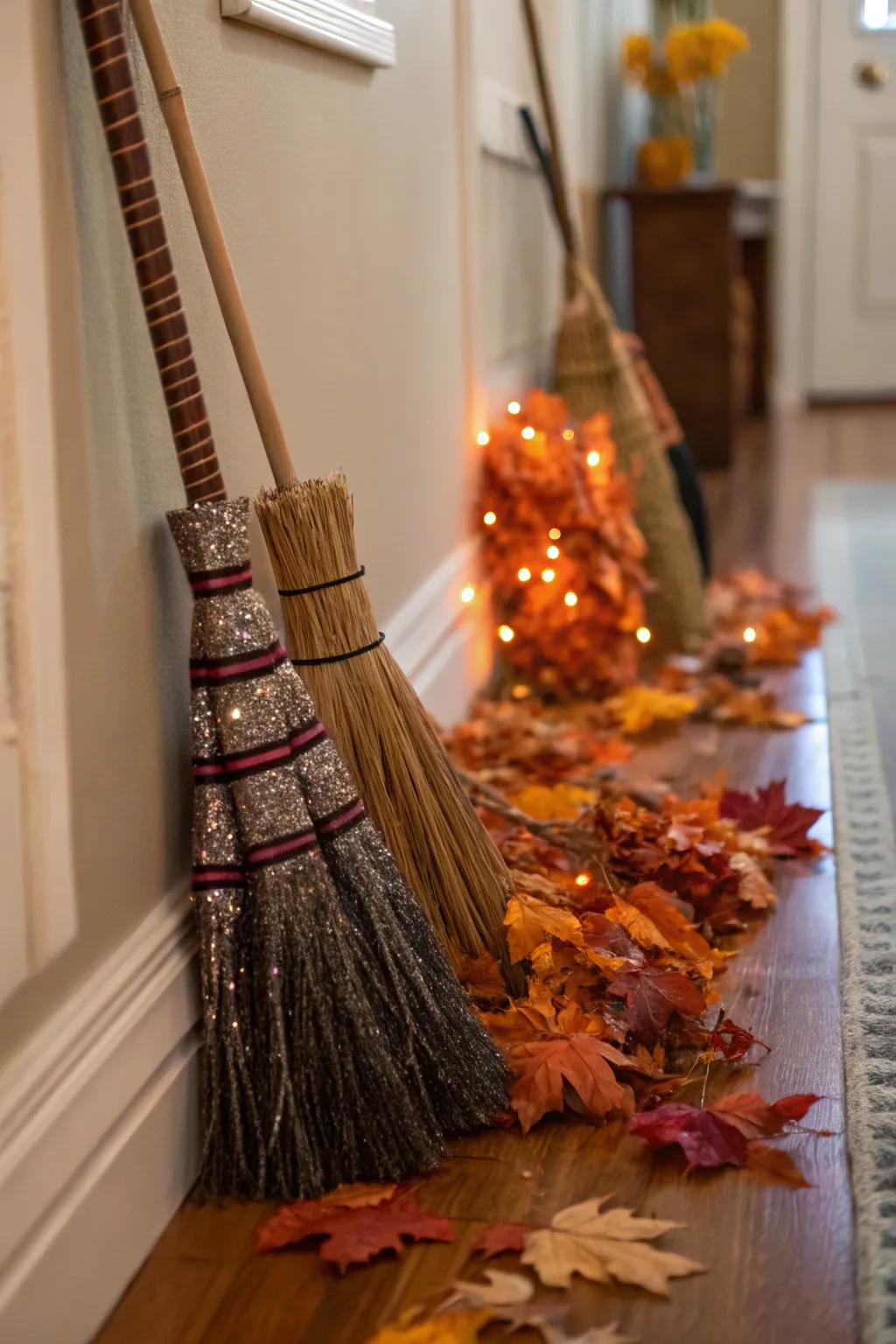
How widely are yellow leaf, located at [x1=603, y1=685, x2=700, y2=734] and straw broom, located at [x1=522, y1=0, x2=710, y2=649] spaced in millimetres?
336

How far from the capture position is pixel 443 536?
85.7 inches

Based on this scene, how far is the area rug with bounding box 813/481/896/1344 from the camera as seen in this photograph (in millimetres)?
1030

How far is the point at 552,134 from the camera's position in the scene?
2678 millimetres

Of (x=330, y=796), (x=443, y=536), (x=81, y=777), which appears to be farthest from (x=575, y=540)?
(x=81, y=777)

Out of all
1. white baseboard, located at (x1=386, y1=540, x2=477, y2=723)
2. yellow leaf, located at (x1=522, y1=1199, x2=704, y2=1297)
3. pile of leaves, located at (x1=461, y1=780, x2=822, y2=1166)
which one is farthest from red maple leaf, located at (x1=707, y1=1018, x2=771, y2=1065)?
white baseboard, located at (x1=386, y1=540, x2=477, y2=723)

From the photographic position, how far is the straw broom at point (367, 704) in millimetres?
1234

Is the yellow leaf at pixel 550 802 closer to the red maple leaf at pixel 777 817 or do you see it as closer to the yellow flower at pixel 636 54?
the red maple leaf at pixel 777 817

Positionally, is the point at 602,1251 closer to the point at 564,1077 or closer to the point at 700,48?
the point at 564,1077

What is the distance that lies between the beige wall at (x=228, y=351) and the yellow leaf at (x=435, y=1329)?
297mm

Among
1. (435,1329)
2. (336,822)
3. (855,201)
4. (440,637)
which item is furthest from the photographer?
(855,201)

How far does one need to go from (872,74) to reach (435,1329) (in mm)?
5430

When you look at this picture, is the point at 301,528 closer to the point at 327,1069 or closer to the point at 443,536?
the point at 327,1069

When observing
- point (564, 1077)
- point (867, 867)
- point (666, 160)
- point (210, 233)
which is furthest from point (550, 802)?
point (666, 160)

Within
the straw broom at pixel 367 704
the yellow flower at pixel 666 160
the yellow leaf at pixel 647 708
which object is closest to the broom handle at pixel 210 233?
the straw broom at pixel 367 704
